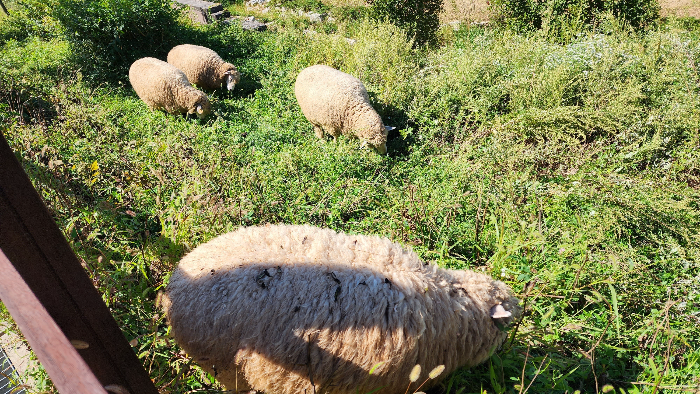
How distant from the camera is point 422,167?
17.0 feet

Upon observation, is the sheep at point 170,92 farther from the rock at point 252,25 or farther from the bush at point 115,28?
the rock at point 252,25

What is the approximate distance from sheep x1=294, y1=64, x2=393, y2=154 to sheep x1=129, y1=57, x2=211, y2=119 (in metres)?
2.13

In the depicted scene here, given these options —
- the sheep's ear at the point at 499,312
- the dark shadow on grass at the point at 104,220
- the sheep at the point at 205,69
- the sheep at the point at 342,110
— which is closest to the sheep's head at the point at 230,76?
the sheep at the point at 205,69

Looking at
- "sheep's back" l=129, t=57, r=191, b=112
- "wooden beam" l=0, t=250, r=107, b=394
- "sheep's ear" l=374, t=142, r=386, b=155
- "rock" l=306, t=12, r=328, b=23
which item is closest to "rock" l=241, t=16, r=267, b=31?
"rock" l=306, t=12, r=328, b=23

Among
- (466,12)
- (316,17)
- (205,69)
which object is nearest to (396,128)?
(205,69)

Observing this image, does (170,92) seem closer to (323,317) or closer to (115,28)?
(115,28)

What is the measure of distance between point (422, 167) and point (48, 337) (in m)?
4.78

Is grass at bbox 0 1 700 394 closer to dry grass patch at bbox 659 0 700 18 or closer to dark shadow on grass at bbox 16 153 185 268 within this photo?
dark shadow on grass at bbox 16 153 185 268

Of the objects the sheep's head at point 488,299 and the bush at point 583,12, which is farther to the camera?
the bush at point 583,12

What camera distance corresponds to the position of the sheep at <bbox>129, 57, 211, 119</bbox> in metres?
6.66

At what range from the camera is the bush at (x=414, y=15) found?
348 inches

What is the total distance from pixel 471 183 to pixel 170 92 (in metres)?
5.63

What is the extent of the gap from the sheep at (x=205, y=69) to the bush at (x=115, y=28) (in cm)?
138

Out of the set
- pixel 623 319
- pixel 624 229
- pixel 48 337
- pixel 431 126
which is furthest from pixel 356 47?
pixel 48 337
